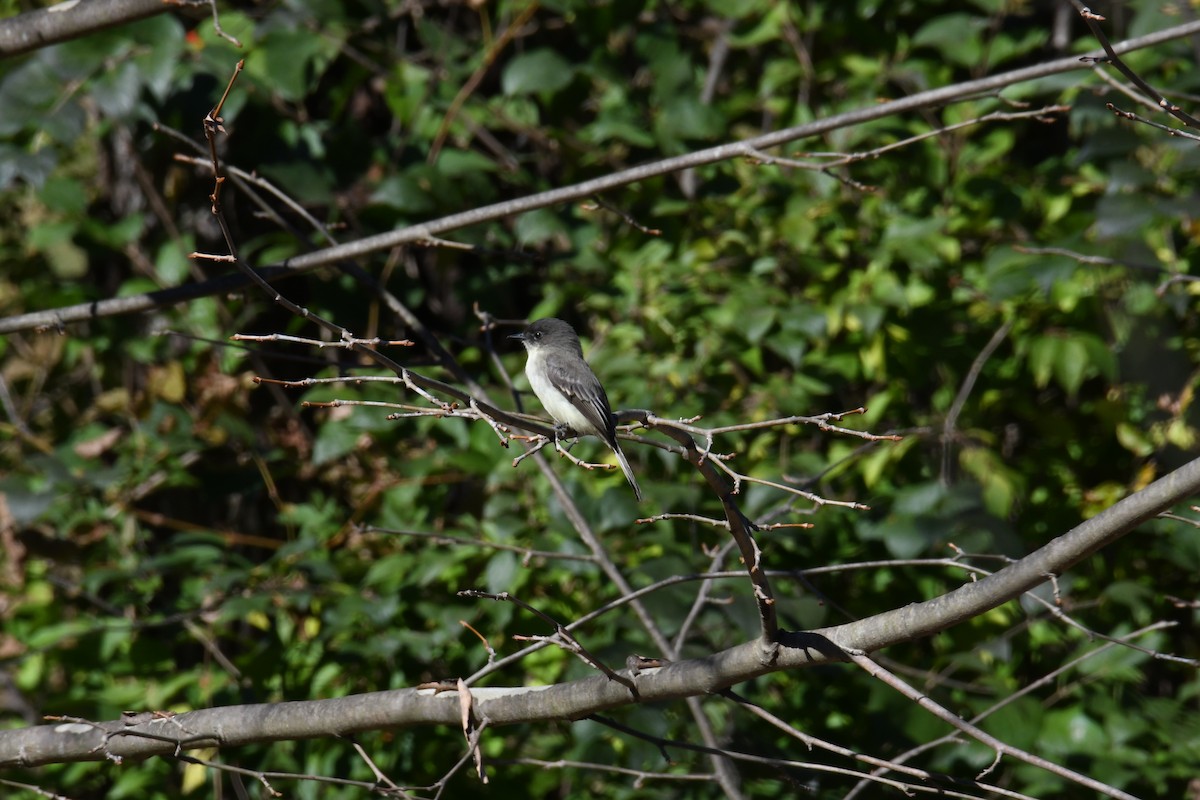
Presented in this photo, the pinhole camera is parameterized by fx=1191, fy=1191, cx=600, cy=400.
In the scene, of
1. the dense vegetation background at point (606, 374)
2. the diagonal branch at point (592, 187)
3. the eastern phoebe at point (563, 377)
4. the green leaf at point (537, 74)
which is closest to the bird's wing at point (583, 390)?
the eastern phoebe at point (563, 377)

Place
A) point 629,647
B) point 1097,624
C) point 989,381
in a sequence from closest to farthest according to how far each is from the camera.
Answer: point 629,647 → point 1097,624 → point 989,381

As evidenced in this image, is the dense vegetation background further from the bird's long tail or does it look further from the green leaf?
the bird's long tail

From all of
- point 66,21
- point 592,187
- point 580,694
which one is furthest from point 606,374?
point 66,21

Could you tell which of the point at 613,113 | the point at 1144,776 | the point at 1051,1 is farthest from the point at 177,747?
the point at 1051,1

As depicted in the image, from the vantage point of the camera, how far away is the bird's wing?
3717mm

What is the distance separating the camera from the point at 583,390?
3.98m

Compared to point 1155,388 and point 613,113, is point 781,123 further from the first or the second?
point 1155,388

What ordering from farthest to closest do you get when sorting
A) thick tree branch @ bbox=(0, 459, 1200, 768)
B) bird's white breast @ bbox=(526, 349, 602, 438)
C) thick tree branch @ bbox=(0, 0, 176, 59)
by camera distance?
1. bird's white breast @ bbox=(526, 349, 602, 438)
2. thick tree branch @ bbox=(0, 0, 176, 59)
3. thick tree branch @ bbox=(0, 459, 1200, 768)

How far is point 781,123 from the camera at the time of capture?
5.08 metres

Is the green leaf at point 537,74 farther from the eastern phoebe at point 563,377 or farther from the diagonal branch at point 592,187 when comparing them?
the diagonal branch at point 592,187

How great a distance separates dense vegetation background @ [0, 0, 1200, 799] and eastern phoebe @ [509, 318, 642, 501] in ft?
0.72

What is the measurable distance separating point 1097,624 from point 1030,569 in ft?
9.79

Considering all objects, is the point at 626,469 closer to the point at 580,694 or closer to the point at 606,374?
the point at 606,374

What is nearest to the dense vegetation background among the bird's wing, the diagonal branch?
the bird's wing
